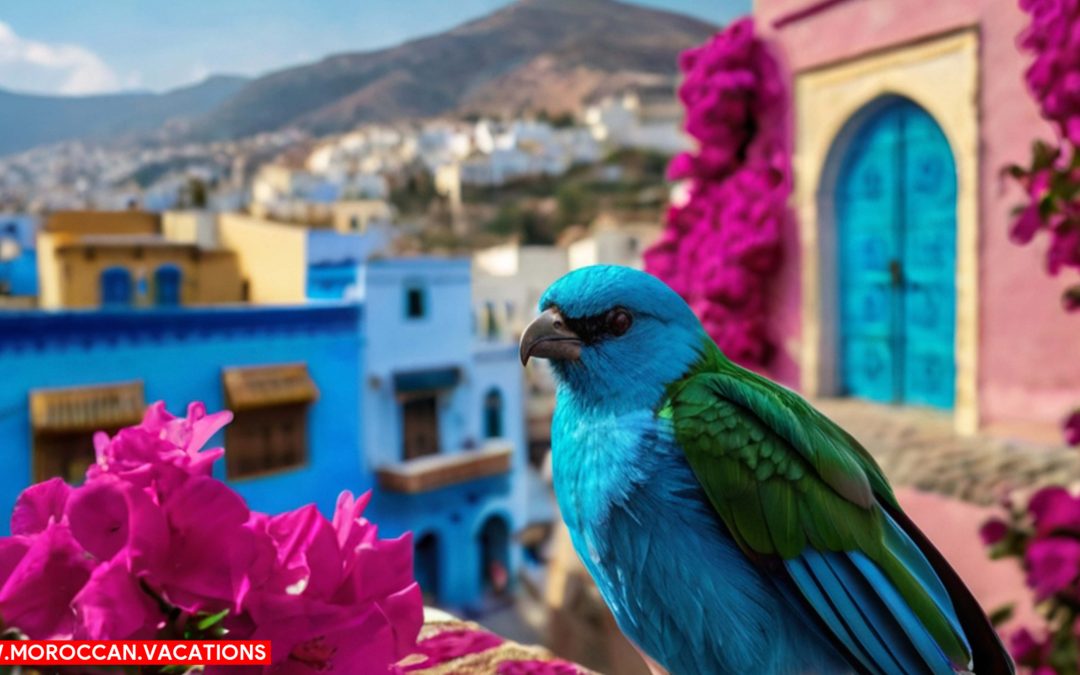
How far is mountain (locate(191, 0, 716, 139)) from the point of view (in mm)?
13969

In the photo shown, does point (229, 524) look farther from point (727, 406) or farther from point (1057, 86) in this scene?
point (1057, 86)

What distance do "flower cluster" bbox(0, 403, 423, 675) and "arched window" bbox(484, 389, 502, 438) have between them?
6639 mm

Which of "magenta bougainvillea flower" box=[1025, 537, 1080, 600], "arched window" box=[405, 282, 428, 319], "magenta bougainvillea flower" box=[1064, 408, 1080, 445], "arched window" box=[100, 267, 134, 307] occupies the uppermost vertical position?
"arched window" box=[100, 267, 134, 307]

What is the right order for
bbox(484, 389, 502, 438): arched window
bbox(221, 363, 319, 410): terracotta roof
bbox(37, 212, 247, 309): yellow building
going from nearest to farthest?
bbox(221, 363, 319, 410): terracotta roof < bbox(37, 212, 247, 309): yellow building < bbox(484, 389, 502, 438): arched window

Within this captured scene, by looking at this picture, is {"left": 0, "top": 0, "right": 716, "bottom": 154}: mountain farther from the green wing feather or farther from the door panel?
the green wing feather

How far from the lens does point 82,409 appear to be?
4.23 metres

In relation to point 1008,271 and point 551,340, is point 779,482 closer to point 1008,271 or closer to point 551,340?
point 551,340

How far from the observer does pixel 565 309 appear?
1.72ft

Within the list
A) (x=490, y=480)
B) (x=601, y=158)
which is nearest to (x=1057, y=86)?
(x=490, y=480)

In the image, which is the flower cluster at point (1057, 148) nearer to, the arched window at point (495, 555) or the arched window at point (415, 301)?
the arched window at point (415, 301)

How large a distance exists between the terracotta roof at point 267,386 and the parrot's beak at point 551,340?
441 centimetres

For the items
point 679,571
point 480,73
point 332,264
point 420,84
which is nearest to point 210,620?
point 679,571

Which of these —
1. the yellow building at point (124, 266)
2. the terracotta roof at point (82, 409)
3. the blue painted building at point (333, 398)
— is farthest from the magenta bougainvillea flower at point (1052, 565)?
the yellow building at point (124, 266)

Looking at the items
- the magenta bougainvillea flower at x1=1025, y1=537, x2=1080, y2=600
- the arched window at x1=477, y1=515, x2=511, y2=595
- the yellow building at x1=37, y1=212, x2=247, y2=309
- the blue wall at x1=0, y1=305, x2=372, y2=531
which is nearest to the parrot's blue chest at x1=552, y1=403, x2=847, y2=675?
the magenta bougainvillea flower at x1=1025, y1=537, x2=1080, y2=600
